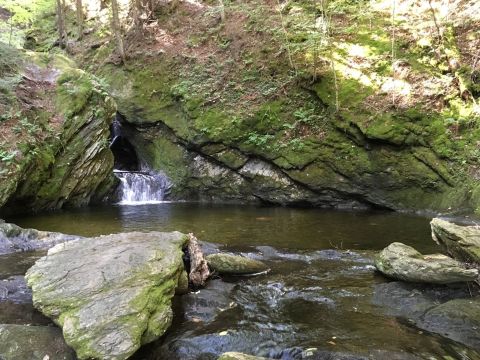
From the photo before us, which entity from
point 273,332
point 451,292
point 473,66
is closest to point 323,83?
point 473,66

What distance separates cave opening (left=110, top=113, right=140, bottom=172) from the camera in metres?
17.3

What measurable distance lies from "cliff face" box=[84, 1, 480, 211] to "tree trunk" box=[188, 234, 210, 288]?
764 centimetres

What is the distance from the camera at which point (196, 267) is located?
577 cm

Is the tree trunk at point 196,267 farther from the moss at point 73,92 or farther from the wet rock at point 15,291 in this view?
the moss at point 73,92

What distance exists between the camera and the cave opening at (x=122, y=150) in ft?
56.7

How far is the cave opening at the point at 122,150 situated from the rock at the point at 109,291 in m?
12.5

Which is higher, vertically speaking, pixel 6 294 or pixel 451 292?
pixel 451 292

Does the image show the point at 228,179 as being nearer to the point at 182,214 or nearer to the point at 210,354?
the point at 182,214

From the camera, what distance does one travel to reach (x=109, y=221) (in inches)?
419

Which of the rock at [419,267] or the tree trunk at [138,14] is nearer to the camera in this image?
the rock at [419,267]

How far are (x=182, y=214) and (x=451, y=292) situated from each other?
26.7ft

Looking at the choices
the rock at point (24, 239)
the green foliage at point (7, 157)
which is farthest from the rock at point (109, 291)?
the green foliage at point (7, 157)

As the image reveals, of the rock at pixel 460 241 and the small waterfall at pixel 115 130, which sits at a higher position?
the small waterfall at pixel 115 130

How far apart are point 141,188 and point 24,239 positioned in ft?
23.9
